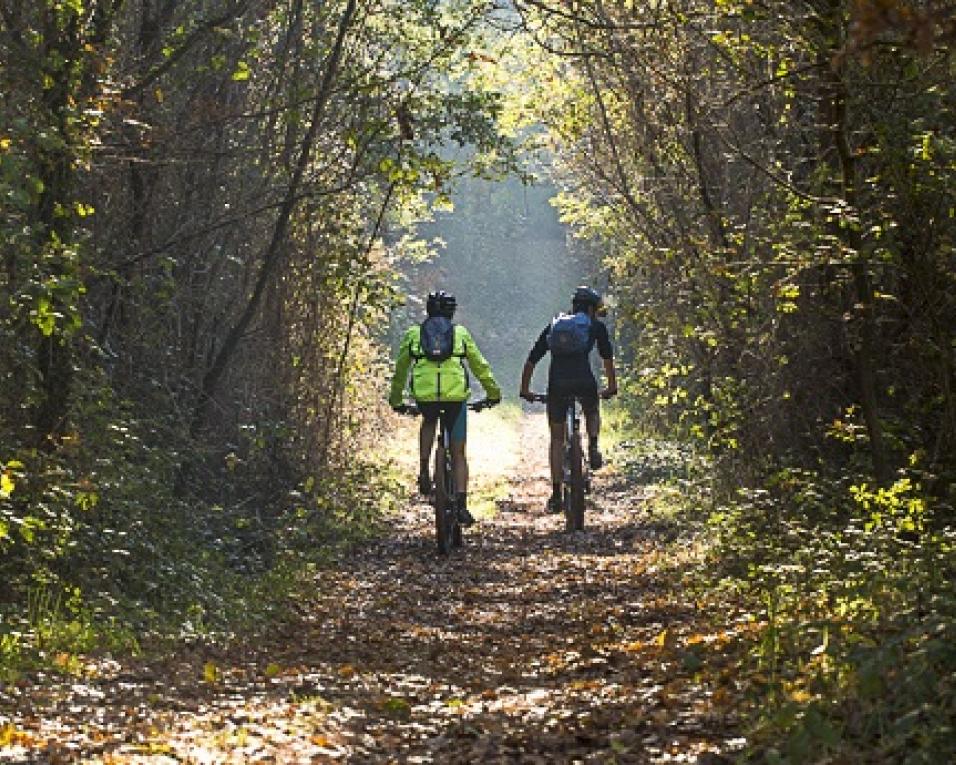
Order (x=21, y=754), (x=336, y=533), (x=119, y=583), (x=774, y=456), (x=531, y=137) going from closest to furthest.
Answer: (x=21, y=754), (x=119, y=583), (x=774, y=456), (x=336, y=533), (x=531, y=137)

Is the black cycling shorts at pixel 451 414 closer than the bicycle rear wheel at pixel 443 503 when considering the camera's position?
No

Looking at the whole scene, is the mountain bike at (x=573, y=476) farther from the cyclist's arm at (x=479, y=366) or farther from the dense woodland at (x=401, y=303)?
the dense woodland at (x=401, y=303)

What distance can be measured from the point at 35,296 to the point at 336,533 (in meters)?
6.45

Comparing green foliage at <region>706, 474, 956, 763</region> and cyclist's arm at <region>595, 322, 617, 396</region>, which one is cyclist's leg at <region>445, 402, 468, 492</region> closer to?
cyclist's arm at <region>595, 322, 617, 396</region>

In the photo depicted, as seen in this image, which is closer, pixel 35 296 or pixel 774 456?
pixel 35 296

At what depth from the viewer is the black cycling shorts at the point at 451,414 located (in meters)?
13.2

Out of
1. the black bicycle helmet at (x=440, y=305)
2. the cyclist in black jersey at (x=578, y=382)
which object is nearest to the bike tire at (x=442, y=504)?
the black bicycle helmet at (x=440, y=305)

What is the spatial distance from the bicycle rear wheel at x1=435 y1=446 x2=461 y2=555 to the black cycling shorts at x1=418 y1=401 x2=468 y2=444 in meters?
0.30

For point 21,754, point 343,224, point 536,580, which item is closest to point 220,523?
point 536,580

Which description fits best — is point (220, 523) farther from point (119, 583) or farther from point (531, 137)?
point (531, 137)

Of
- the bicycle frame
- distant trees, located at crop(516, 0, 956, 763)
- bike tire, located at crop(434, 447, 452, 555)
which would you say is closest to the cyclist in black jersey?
distant trees, located at crop(516, 0, 956, 763)

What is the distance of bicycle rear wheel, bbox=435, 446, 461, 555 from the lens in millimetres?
12930

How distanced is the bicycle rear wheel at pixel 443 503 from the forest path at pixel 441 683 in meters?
0.30

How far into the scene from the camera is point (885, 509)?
8391 millimetres
